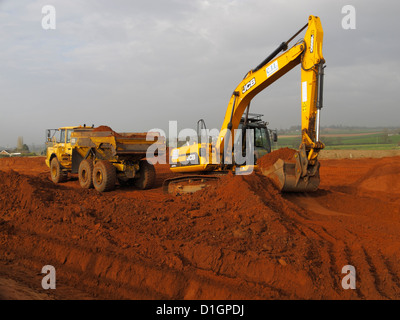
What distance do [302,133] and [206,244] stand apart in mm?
3601

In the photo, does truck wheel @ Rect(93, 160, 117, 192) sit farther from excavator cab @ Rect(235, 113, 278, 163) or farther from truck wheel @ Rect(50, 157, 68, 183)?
excavator cab @ Rect(235, 113, 278, 163)

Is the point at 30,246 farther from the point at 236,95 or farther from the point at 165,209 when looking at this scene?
the point at 236,95

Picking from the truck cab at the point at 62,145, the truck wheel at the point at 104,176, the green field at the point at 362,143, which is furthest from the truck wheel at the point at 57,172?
the green field at the point at 362,143

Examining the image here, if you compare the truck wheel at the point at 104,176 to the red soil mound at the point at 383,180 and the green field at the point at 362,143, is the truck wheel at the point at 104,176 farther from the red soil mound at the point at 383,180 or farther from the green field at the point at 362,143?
the green field at the point at 362,143

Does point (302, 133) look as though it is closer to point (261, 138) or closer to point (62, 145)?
point (261, 138)

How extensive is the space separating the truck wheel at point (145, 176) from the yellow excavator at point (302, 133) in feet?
7.66

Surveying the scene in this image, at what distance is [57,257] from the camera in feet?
18.3

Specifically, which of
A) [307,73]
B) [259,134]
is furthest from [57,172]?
[307,73]

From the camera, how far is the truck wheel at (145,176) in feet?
41.8

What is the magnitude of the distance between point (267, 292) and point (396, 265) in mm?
2176

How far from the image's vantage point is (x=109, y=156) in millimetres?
12523

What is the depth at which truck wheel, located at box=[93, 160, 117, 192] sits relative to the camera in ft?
37.6

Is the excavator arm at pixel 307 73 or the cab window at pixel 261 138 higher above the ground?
the excavator arm at pixel 307 73
